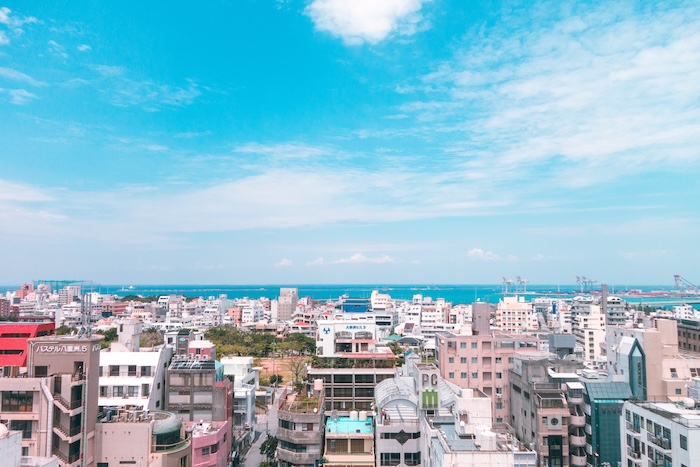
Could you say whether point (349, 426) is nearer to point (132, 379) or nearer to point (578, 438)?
point (578, 438)

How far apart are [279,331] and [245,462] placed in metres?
106

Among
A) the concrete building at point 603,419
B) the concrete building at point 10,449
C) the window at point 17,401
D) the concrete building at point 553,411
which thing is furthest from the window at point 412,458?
the concrete building at point 10,449

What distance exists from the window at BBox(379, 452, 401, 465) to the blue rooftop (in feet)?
12.7

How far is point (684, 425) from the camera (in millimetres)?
28625

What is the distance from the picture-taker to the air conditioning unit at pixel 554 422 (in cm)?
4181

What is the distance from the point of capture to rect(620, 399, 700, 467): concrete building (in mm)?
28328

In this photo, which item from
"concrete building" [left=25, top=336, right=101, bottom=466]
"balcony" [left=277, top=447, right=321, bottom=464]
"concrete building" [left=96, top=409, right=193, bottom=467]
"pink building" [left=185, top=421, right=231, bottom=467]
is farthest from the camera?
"balcony" [left=277, top=447, right=321, bottom=464]

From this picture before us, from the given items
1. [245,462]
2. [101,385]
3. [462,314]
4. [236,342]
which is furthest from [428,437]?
[462,314]

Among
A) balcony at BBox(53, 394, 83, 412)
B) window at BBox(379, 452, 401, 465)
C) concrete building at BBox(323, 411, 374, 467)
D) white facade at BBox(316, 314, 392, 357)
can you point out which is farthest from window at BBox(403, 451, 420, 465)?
white facade at BBox(316, 314, 392, 357)

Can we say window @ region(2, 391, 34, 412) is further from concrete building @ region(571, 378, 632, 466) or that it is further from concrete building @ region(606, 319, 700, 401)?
concrete building @ region(606, 319, 700, 401)

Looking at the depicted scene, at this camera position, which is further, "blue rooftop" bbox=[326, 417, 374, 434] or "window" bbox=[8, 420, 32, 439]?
"blue rooftop" bbox=[326, 417, 374, 434]

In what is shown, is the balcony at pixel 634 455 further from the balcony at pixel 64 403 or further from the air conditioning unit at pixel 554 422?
the balcony at pixel 64 403

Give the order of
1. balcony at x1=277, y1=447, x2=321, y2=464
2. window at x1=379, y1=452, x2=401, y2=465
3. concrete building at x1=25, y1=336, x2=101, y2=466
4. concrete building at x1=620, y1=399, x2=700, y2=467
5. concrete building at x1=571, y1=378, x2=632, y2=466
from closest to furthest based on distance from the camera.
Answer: concrete building at x1=620, y1=399, x2=700, y2=467 → concrete building at x1=25, y1=336, x2=101, y2=466 → window at x1=379, y1=452, x2=401, y2=465 → balcony at x1=277, y1=447, x2=321, y2=464 → concrete building at x1=571, y1=378, x2=632, y2=466

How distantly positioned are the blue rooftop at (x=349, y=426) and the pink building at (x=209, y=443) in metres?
8.15
